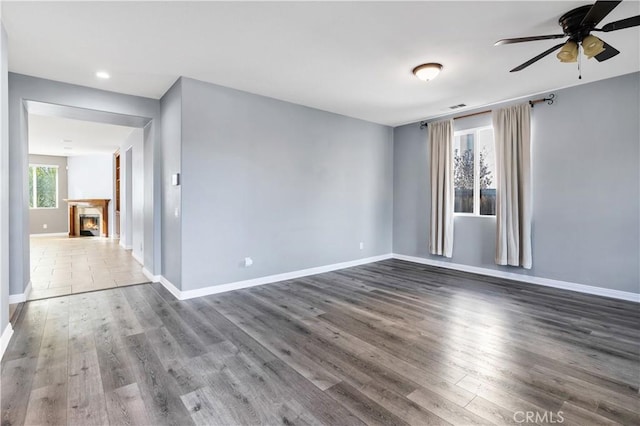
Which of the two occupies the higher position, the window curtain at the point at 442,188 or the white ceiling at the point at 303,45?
the white ceiling at the point at 303,45

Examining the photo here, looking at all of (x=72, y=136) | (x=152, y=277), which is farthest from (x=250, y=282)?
(x=72, y=136)

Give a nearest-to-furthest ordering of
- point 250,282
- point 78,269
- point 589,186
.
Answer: point 589,186 < point 250,282 < point 78,269

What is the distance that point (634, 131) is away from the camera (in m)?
3.79

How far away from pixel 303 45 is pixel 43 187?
37.7 feet

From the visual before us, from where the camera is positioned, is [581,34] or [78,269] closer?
[581,34]

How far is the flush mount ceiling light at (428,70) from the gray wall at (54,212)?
38.9ft

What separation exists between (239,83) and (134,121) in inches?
72.3

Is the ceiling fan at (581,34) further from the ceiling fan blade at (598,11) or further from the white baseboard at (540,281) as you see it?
the white baseboard at (540,281)

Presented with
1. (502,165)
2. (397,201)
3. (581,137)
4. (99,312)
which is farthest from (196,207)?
(581,137)

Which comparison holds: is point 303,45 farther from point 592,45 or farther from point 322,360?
point 322,360

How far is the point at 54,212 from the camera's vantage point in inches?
402

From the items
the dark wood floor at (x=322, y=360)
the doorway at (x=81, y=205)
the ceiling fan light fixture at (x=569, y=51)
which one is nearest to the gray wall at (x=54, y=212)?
the doorway at (x=81, y=205)

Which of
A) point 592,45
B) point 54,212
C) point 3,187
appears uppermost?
point 592,45

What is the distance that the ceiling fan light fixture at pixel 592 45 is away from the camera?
242 cm
